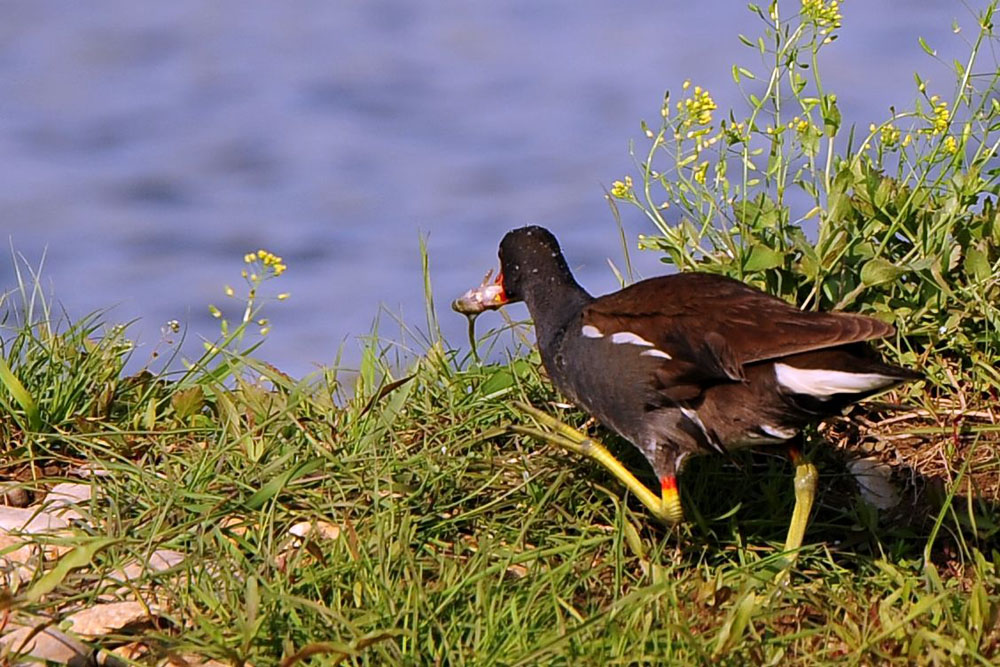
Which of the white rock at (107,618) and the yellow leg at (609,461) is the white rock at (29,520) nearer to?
the white rock at (107,618)

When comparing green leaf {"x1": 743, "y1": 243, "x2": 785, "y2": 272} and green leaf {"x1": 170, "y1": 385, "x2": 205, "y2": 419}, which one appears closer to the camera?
green leaf {"x1": 743, "y1": 243, "x2": 785, "y2": 272}

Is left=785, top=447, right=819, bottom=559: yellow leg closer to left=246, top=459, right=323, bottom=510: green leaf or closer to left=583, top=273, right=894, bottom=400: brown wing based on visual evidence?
left=583, top=273, right=894, bottom=400: brown wing

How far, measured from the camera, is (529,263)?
4.70 metres

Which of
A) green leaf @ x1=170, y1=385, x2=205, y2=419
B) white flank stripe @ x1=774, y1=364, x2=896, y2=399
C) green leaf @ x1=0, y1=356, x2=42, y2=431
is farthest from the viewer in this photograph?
green leaf @ x1=170, y1=385, x2=205, y2=419

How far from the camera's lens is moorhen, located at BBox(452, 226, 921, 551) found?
12.5 ft

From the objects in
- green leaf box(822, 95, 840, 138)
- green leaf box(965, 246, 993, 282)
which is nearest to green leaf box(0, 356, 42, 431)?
green leaf box(822, 95, 840, 138)

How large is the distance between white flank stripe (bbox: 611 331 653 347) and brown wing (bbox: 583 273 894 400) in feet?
0.03

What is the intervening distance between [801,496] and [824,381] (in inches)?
18.1

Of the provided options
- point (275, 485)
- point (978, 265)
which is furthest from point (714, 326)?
point (275, 485)

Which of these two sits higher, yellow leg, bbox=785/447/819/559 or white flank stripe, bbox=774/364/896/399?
white flank stripe, bbox=774/364/896/399

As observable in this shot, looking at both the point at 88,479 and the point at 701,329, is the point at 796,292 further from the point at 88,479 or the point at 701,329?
the point at 88,479

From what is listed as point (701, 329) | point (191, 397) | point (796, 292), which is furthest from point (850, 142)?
point (191, 397)

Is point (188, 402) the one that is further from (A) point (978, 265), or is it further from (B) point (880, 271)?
(A) point (978, 265)

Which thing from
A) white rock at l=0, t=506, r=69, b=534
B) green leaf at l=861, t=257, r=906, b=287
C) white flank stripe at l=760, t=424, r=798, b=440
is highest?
green leaf at l=861, t=257, r=906, b=287
